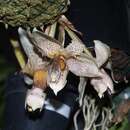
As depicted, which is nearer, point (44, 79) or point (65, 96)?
point (44, 79)

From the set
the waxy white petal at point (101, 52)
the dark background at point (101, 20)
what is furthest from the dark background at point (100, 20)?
the waxy white petal at point (101, 52)

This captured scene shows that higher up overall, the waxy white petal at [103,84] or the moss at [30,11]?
the moss at [30,11]

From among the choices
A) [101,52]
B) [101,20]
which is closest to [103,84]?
[101,52]

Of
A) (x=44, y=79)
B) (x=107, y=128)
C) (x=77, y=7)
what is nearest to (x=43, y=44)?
(x=44, y=79)

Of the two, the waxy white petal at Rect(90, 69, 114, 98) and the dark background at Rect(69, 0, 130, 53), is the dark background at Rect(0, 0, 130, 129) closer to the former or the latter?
the dark background at Rect(69, 0, 130, 53)

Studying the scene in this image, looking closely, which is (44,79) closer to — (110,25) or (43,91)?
(43,91)

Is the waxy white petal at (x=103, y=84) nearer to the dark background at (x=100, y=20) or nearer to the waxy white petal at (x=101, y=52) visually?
the waxy white petal at (x=101, y=52)

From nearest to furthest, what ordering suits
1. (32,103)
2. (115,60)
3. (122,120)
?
(32,103) < (115,60) < (122,120)

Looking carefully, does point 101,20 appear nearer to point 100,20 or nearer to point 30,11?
point 100,20

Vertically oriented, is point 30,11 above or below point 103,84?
above

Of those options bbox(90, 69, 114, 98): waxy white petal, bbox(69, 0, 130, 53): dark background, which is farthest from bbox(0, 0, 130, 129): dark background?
bbox(90, 69, 114, 98): waxy white petal

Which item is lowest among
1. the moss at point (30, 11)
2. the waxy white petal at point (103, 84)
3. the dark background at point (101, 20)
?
the waxy white petal at point (103, 84)
